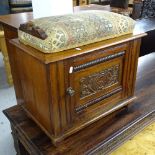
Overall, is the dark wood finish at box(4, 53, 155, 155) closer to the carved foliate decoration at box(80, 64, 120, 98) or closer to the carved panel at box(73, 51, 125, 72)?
the carved foliate decoration at box(80, 64, 120, 98)

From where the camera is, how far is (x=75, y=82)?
73 centimetres

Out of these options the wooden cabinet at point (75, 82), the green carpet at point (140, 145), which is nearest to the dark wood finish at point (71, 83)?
the wooden cabinet at point (75, 82)

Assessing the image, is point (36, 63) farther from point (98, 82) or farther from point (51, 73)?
point (98, 82)

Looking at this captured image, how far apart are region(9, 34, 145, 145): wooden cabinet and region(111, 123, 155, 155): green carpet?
16 centimetres

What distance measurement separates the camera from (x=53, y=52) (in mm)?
657

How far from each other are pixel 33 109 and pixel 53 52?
0.31 m

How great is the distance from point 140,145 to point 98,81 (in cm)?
35

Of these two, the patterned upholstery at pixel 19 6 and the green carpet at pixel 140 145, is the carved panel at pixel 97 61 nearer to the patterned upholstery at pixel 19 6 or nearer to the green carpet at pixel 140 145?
the green carpet at pixel 140 145

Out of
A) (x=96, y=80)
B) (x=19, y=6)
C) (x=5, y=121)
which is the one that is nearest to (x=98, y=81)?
(x=96, y=80)

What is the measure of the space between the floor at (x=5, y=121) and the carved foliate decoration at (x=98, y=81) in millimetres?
918

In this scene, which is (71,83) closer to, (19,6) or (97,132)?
(97,132)

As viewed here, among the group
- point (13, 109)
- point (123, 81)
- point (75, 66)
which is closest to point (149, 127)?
point (123, 81)

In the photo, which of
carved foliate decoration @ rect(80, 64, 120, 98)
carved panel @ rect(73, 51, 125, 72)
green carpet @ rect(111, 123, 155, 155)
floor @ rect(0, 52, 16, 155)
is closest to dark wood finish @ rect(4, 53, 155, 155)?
green carpet @ rect(111, 123, 155, 155)

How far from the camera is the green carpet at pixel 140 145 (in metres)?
0.89
